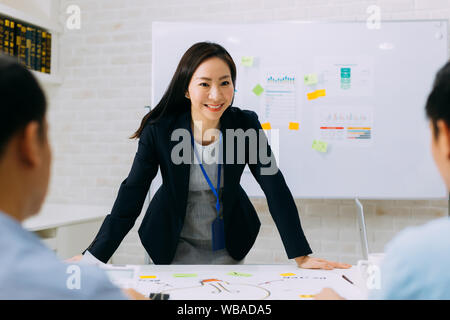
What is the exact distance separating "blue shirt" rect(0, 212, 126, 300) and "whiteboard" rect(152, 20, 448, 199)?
76.7 inches

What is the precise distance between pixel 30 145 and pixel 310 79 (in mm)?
2067

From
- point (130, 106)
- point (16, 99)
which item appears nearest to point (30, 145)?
point (16, 99)

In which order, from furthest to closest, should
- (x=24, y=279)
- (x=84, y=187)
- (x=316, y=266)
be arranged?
(x=84, y=187) < (x=316, y=266) < (x=24, y=279)

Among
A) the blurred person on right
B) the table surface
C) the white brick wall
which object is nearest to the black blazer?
the table surface

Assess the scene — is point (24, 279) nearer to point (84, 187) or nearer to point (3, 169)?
point (3, 169)

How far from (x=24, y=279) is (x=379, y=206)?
235cm

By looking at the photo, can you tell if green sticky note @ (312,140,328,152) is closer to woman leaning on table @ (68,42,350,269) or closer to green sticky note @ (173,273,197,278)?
woman leaning on table @ (68,42,350,269)

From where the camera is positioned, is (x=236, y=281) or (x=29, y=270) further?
(x=236, y=281)

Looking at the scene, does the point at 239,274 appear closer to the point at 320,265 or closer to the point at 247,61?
the point at 320,265

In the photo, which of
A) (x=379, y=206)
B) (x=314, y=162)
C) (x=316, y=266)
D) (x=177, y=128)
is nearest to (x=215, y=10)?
(x=314, y=162)

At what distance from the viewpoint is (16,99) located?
513mm

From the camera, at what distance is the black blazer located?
1.36 metres
